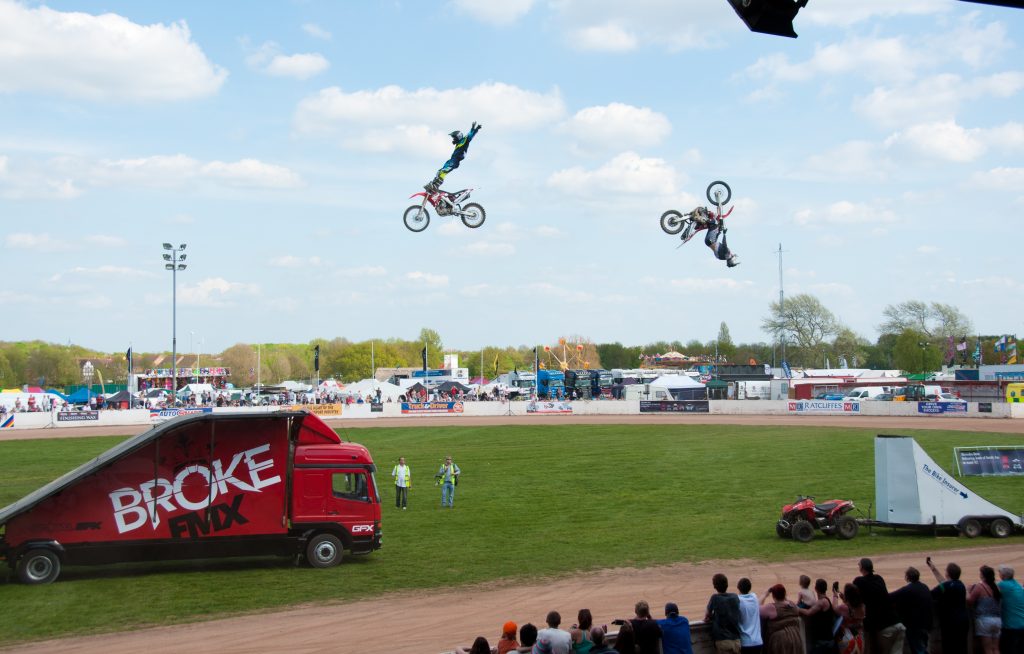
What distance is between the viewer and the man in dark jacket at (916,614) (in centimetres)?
978

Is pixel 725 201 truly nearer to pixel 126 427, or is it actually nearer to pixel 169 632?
pixel 169 632

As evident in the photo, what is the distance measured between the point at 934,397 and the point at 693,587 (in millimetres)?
57934

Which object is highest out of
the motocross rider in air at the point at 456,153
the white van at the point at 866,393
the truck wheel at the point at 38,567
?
the motocross rider in air at the point at 456,153

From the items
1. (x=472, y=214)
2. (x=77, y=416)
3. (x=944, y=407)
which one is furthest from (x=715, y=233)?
(x=77, y=416)

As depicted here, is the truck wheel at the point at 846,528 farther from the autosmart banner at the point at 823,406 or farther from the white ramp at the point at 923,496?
the autosmart banner at the point at 823,406

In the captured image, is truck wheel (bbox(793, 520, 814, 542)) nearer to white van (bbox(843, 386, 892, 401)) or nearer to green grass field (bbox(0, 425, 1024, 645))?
green grass field (bbox(0, 425, 1024, 645))

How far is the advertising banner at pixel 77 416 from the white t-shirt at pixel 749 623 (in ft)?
202

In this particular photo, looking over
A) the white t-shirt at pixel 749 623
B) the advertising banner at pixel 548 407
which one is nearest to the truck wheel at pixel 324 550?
the white t-shirt at pixel 749 623

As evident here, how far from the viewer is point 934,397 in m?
66.6

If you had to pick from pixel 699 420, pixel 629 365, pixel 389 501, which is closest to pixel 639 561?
pixel 389 501

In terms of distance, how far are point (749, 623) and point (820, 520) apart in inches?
511

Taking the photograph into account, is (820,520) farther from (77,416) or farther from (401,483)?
(77,416)

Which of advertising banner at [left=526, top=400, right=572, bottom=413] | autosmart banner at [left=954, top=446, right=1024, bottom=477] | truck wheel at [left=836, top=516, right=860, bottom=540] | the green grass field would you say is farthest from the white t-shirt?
advertising banner at [left=526, top=400, right=572, bottom=413]

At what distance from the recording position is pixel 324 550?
19109 millimetres
